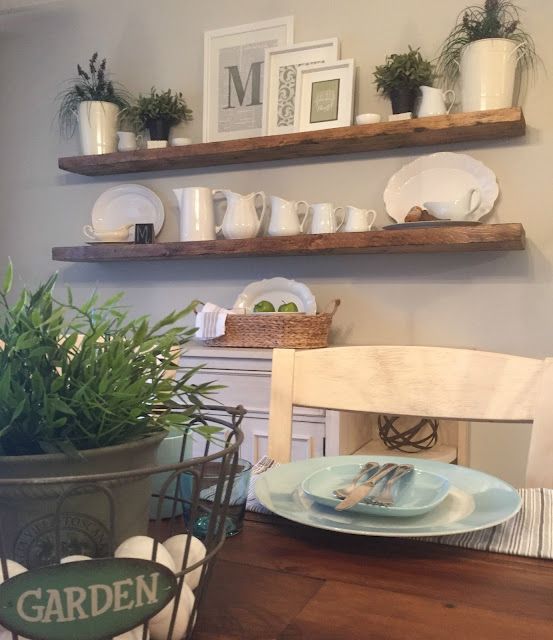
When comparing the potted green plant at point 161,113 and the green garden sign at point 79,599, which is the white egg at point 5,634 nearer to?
the green garden sign at point 79,599

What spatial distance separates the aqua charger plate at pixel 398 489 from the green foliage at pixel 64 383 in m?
0.26

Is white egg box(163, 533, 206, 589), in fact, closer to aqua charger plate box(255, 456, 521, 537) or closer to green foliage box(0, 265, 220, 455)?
green foliage box(0, 265, 220, 455)

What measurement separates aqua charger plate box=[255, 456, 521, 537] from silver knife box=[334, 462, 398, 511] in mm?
15

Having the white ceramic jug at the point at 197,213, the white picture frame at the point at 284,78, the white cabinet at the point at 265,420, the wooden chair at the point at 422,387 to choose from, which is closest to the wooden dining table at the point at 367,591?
the wooden chair at the point at 422,387

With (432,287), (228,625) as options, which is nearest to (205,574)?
(228,625)

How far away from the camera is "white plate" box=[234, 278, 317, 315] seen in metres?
2.34

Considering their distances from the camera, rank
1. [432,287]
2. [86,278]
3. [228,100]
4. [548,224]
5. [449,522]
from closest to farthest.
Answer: [449,522]
[548,224]
[432,287]
[228,100]
[86,278]

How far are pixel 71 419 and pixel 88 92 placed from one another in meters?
2.54

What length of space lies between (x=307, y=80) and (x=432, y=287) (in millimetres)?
855

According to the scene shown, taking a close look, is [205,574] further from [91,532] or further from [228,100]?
[228,100]

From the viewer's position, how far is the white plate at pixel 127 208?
269 centimetres

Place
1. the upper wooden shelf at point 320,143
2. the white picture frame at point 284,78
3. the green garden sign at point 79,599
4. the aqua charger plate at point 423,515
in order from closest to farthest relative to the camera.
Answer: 1. the green garden sign at point 79,599
2. the aqua charger plate at point 423,515
3. the upper wooden shelf at point 320,143
4. the white picture frame at point 284,78

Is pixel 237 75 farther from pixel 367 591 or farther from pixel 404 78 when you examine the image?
pixel 367 591

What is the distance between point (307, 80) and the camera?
2398mm
